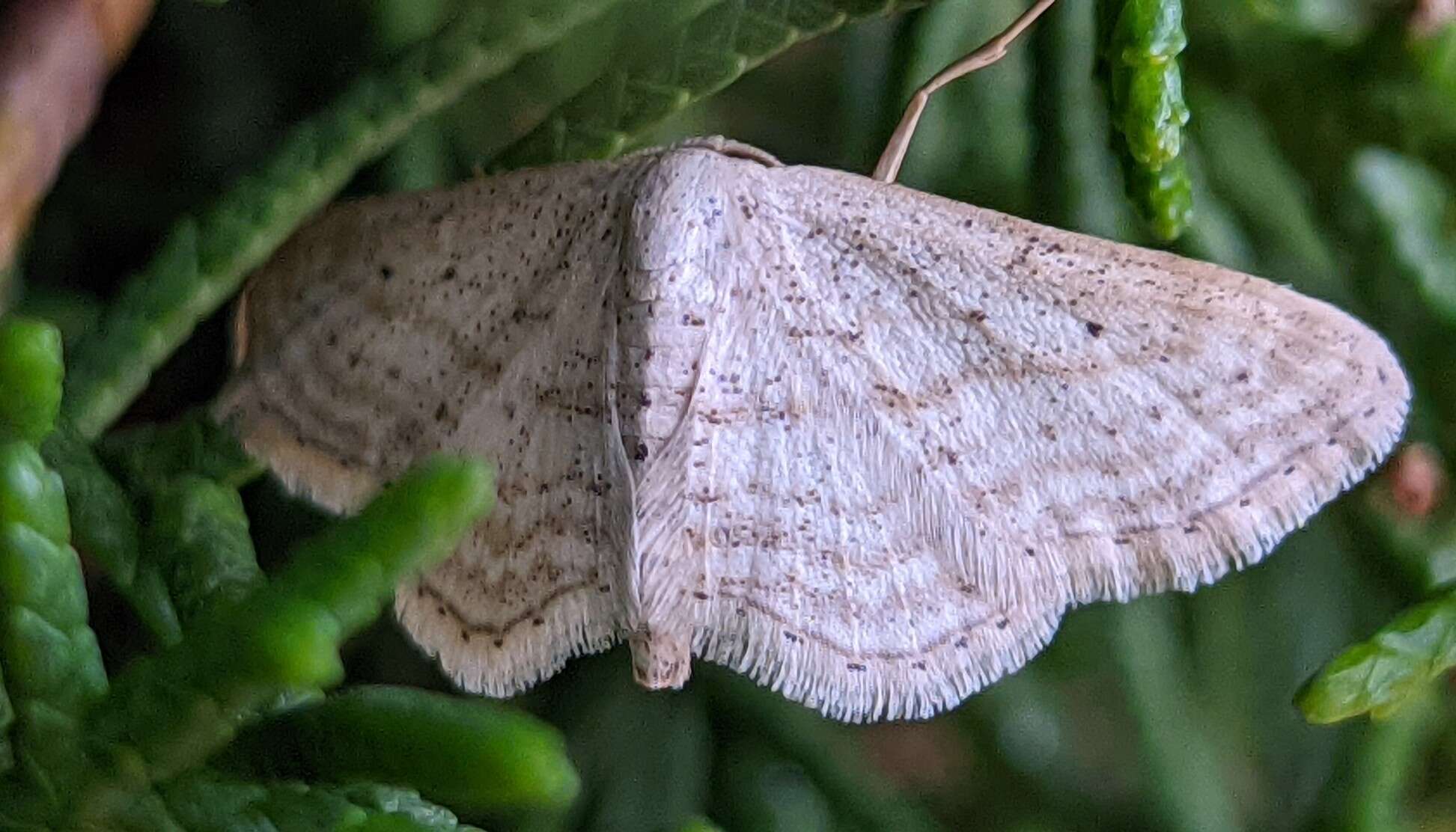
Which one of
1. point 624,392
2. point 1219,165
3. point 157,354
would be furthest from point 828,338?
point 1219,165

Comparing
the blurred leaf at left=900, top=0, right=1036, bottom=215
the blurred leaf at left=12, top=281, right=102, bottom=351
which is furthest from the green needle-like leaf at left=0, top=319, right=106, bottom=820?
the blurred leaf at left=900, top=0, right=1036, bottom=215

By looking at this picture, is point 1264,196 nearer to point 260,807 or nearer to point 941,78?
point 941,78

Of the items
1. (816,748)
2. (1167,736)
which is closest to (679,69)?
(816,748)

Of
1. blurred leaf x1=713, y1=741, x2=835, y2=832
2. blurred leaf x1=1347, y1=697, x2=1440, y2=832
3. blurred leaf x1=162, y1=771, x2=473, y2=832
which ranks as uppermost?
blurred leaf x1=162, y1=771, x2=473, y2=832

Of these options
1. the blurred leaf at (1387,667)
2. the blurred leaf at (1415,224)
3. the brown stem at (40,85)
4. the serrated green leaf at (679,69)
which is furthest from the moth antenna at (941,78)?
the brown stem at (40,85)

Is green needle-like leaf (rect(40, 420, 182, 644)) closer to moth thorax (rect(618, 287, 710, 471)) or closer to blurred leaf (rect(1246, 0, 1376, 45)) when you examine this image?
moth thorax (rect(618, 287, 710, 471))

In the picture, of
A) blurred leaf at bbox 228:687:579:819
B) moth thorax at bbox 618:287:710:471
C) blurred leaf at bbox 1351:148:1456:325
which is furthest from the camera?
blurred leaf at bbox 1351:148:1456:325
